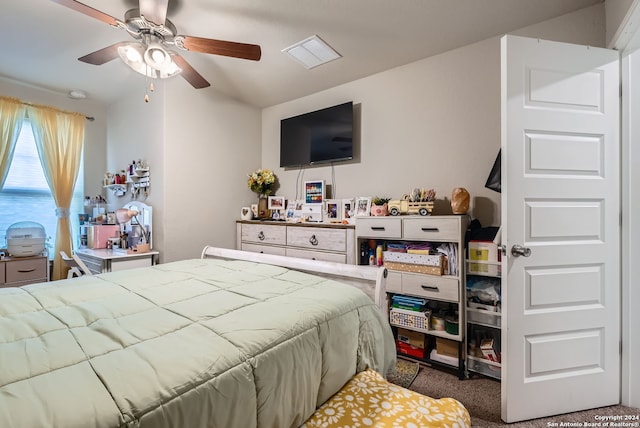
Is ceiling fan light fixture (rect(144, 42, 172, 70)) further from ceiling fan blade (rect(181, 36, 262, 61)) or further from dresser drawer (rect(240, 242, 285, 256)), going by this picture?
dresser drawer (rect(240, 242, 285, 256))

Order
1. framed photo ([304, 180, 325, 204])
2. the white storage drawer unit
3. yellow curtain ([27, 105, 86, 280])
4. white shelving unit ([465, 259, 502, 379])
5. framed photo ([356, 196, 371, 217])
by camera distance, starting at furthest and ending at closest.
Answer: yellow curtain ([27, 105, 86, 280]) → framed photo ([304, 180, 325, 204]) → the white storage drawer unit → framed photo ([356, 196, 371, 217]) → white shelving unit ([465, 259, 502, 379])

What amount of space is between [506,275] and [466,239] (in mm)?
510

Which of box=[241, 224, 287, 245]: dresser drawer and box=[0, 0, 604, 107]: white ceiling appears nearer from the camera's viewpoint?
box=[0, 0, 604, 107]: white ceiling

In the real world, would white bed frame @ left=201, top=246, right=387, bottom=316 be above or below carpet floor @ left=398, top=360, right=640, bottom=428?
above

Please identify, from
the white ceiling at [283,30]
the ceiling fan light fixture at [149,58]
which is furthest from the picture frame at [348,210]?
the ceiling fan light fixture at [149,58]

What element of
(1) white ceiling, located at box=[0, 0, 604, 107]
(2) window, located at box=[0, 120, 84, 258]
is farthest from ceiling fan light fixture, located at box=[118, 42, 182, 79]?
(2) window, located at box=[0, 120, 84, 258]

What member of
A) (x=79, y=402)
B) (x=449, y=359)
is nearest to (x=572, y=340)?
(x=449, y=359)

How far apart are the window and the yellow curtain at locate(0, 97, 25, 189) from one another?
0.11 meters

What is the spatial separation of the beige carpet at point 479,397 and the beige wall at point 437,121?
1.21 meters

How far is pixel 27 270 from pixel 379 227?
3696 mm

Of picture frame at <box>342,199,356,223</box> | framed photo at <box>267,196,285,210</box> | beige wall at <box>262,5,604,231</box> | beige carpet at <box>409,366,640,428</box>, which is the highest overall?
beige wall at <box>262,5,604,231</box>

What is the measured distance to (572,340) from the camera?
1728 millimetres

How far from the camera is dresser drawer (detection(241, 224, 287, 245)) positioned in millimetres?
A: 3174

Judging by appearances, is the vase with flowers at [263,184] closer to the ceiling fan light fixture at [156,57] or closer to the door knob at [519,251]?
the ceiling fan light fixture at [156,57]
